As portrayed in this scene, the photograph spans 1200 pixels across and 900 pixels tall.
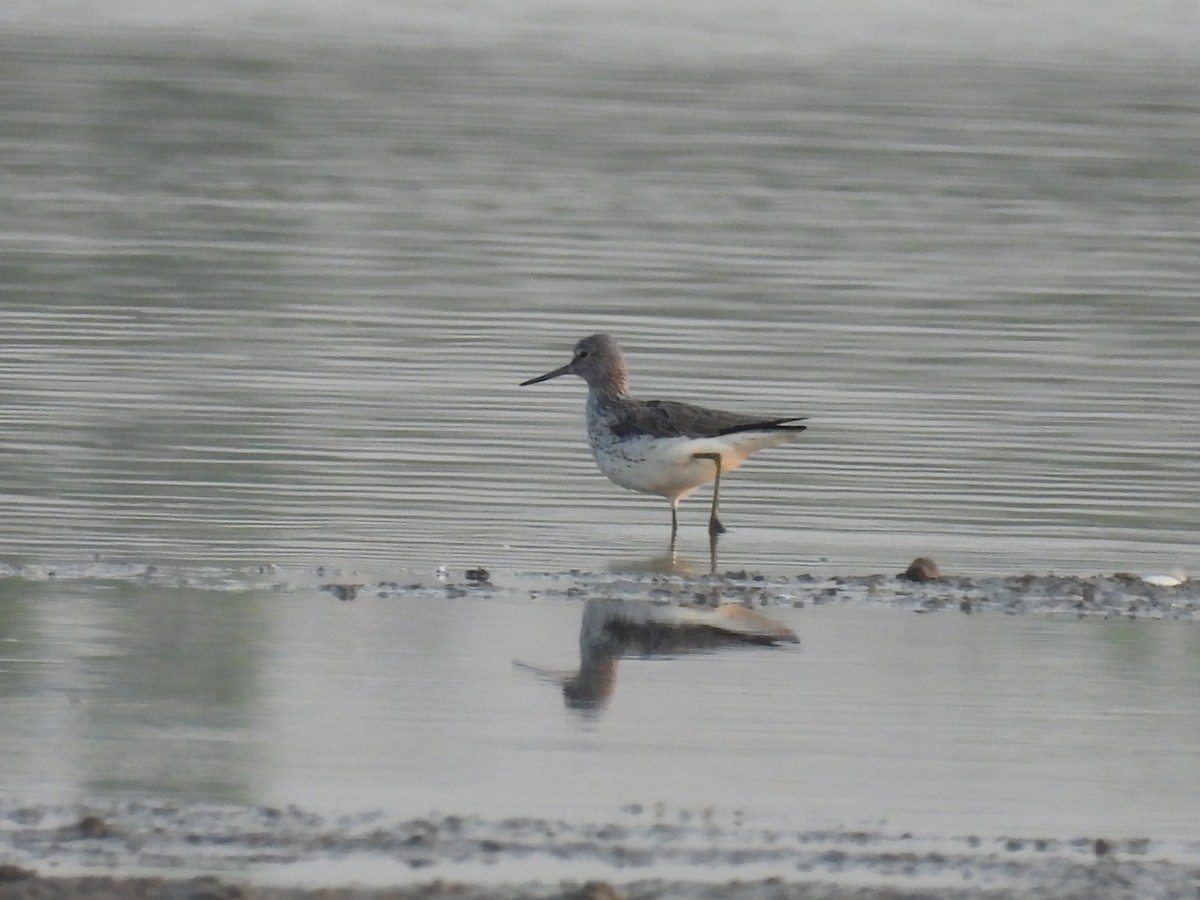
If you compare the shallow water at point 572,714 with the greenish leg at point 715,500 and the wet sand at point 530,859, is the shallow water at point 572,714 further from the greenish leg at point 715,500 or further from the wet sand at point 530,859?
the greenish leg at point 715,500

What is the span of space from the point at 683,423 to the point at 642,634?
113 inches

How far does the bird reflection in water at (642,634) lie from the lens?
30.6 ft

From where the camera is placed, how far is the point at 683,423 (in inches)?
507

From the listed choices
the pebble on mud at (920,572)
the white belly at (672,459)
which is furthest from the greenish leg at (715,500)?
the pebble on mud at (920,572)

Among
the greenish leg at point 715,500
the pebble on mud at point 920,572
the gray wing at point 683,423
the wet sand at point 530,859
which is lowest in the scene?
the wet sand at point 530,859

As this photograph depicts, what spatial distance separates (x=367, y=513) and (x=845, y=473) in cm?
276

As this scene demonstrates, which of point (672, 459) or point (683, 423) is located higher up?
point (683, 423)

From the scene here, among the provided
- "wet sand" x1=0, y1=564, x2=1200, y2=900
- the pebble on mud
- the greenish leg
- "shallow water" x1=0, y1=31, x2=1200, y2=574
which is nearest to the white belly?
the greenish leg

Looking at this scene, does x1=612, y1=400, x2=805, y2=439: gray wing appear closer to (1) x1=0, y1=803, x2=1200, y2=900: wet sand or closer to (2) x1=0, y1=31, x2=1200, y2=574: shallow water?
(2) x1=0, y1=31, x2=1200, y2=574: shallow water

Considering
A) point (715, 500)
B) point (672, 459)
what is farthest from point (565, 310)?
point (672, 459)

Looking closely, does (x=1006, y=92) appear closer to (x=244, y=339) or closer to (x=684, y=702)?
(x=244, y=339)

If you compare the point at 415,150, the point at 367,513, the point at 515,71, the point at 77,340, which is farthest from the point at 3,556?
the point at 515,71

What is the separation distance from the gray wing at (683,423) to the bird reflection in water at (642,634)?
7.18ft

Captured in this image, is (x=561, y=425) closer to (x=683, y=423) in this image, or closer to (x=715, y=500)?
(x=715, y=500)
